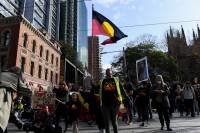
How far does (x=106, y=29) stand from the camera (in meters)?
13.7

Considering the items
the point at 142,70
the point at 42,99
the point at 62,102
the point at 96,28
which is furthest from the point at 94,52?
the point at 62,102

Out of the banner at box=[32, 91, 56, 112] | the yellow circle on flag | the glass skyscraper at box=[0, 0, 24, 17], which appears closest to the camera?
the yellow circle on flag

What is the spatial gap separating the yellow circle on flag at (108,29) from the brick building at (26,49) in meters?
16.5

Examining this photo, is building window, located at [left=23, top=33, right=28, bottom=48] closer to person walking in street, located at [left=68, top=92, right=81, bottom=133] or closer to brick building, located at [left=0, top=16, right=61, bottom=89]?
brick building, located at [left=0, top=16, right=61, bottom=89]

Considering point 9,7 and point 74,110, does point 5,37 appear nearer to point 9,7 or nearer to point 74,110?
point 74,110

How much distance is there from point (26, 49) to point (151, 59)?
3133cm

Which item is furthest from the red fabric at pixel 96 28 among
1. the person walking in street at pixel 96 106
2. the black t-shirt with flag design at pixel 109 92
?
the black t-shirt with flag design at pixel 109 92

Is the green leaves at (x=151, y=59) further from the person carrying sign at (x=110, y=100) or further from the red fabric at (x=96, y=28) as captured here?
the person carrying sign at (x=110, y=100)

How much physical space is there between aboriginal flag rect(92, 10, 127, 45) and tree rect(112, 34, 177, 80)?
4381 cm

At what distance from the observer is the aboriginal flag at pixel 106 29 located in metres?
13.6

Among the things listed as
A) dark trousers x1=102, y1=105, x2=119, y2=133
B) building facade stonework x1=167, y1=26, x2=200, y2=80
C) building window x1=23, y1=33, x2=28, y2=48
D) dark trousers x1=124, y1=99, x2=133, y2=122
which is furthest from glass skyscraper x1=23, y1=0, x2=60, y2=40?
dark trousers x1=102, y1=105, x2=119, y2=133

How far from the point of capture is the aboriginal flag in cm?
1365

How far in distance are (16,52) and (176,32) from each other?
7038 centimetres

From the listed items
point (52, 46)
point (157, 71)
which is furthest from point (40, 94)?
point (157, 71)
